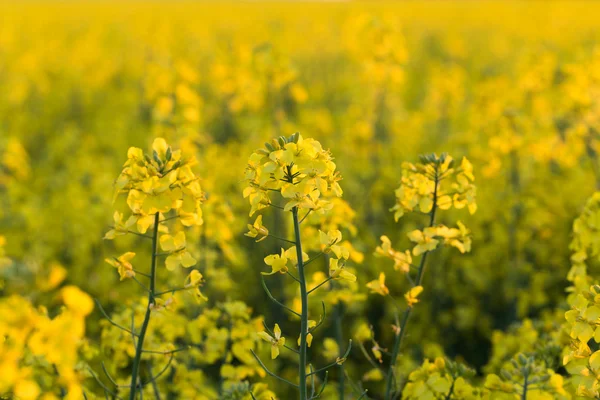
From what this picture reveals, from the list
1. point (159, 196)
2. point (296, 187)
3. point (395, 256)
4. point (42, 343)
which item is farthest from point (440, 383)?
point (42, 343)

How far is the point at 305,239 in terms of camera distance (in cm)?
311

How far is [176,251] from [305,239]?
1109mm

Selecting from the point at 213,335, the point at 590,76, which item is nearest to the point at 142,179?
the point at 213,335

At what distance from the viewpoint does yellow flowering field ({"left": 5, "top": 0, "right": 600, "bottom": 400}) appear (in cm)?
203

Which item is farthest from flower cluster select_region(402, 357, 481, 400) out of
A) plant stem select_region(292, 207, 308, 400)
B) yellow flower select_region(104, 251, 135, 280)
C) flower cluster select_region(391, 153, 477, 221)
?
yellow flower select_region(104, 251, 135, 280)

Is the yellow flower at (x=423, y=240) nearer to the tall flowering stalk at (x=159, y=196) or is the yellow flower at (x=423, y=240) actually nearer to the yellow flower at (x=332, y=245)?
the yellow flower at (x=332, y=245)

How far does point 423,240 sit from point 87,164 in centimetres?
506

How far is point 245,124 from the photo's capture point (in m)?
8.61

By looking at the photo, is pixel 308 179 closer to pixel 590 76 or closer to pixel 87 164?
pixel 590 76

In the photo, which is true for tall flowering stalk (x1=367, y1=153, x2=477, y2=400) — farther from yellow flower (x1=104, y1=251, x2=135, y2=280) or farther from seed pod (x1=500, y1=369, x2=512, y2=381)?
yellow flower (x1=104, y1=251, x2=135, y2=280)

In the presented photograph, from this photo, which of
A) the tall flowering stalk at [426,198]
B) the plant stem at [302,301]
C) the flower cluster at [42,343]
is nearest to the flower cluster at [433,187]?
the tall flowering stalk at [426,198]

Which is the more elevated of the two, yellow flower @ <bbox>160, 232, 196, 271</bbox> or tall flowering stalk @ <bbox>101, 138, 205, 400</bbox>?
tall flowering stalk @ <bbox>101, 138, 205, 400</bbox>

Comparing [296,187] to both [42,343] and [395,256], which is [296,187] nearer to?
[395,256]

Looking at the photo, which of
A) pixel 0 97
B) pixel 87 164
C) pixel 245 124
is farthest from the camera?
pixel 0 97
